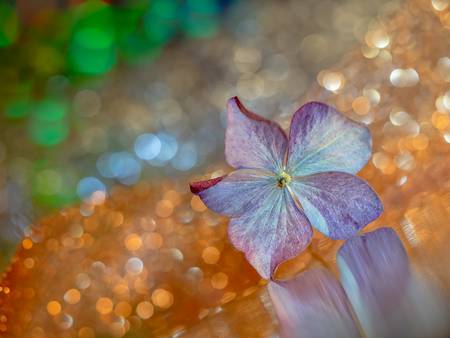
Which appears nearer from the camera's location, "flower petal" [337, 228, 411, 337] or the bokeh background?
"flower petal" [337, 228, 411, 337]

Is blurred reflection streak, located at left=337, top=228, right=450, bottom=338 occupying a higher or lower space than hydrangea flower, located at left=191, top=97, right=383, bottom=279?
lower

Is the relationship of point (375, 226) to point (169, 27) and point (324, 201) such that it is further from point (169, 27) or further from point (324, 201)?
point (169, 27)

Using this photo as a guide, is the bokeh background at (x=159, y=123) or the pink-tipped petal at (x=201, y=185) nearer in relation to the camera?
the pink-tipped petal at (x=201, y=185)

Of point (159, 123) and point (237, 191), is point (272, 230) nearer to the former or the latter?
point (237, 191)

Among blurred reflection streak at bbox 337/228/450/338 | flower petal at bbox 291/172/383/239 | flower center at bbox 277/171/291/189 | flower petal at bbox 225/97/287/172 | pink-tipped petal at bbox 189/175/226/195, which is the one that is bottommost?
blurred reflection streak at bbox 337/228/450/338

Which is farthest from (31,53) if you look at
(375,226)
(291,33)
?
(375,226)
